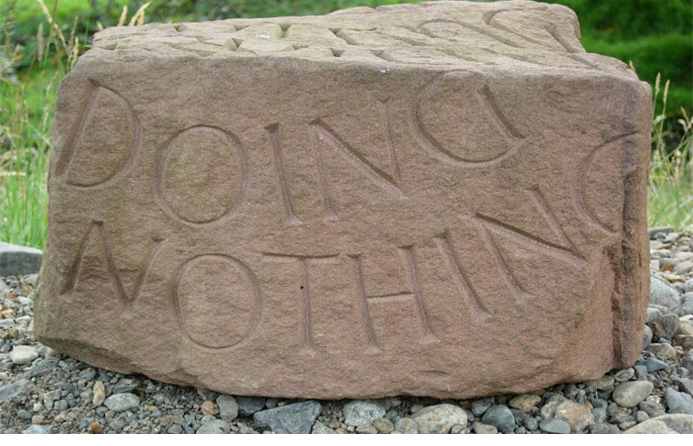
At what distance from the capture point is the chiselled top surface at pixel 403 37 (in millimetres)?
2020

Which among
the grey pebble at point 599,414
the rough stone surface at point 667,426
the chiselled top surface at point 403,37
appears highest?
the chiselled top surface at point 403,37

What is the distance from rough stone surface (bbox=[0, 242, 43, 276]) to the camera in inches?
114

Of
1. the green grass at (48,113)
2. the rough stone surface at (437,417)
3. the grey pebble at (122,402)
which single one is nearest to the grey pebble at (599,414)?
the rough stone surface at (437,417)

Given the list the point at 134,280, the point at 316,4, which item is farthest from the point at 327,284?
the point at 316,4

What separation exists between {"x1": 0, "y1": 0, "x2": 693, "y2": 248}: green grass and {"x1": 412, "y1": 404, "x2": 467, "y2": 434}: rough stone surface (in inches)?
71.8

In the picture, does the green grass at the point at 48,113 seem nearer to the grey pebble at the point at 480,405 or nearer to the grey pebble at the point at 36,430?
the grey pebble at the point at 36,430

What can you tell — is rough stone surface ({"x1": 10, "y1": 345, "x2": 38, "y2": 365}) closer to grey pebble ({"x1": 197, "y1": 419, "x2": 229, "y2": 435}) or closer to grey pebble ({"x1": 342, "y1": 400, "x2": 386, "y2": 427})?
grey pebble ({"x1": 197, "y1": 419, "x2": 229, "y2": 435})

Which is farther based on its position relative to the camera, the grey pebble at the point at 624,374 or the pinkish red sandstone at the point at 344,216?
the grey pebble at the point at 624,374

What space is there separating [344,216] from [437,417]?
1.91ft

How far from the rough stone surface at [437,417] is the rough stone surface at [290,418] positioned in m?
0.27

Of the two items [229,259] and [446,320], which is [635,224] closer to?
[446,320]

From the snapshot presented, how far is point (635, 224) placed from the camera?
1969mm

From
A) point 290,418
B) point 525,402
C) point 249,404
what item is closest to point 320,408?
point 290,418

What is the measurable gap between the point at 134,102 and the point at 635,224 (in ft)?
4.31
